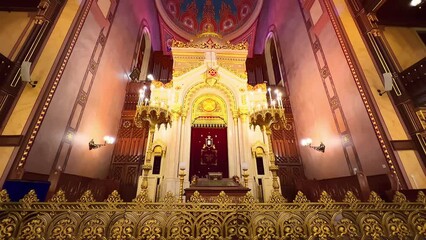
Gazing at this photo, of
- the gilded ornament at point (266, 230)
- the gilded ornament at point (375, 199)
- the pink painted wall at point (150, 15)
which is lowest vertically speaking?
the gilded ornament at point (266, 230)

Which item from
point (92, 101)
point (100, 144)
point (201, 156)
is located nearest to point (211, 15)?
point (92, 101)

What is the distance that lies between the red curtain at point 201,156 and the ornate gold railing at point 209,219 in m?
5.86

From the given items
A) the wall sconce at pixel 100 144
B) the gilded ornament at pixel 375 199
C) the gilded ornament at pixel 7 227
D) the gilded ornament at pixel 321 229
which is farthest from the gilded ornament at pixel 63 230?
the wall sconce at pixel 100 144

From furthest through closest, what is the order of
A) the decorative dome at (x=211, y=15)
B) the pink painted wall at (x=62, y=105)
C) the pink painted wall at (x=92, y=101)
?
the decorative dome at (x=211, y=15) < the pink painted wall at (x=92, y=101) < the pink painted wall at (x=62, y=105)

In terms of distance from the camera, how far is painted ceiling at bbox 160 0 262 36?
15.6 metres

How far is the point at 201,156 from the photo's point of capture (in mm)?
8680

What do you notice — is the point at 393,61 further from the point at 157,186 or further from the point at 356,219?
the point at 157,186

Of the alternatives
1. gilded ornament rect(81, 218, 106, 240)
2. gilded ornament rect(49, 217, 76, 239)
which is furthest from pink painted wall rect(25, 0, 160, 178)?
gilded ornament rect(81, 218, 106, 240)

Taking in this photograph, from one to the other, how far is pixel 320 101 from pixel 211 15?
11.6 meters

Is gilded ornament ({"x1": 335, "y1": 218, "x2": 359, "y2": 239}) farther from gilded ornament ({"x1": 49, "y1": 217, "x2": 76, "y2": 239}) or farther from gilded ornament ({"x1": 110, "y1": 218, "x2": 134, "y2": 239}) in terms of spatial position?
gilded ornament ({"x1": 49, "y1": 217, "x2": 76, "y2": 239})

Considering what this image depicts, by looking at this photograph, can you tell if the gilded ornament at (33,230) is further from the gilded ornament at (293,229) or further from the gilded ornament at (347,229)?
the gilded ornament at (347,229)

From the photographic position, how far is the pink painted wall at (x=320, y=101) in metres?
6.12

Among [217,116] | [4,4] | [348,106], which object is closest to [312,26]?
[348,106]

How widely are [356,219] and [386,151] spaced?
4.09 meters
